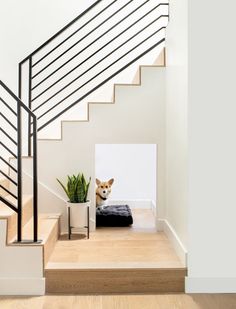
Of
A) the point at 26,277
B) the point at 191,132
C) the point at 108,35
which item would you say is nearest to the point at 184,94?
the point at 191,132

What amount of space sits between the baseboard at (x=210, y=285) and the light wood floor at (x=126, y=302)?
0.23 ft

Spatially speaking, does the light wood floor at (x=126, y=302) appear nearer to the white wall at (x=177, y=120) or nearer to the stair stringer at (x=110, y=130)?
the white wall at (x=177, y=120)

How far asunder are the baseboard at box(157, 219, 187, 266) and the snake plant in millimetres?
832

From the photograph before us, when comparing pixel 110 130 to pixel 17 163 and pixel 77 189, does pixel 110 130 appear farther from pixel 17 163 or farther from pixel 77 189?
pixel 17 163

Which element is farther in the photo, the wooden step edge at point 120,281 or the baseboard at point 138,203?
the baseboard at point 138,203

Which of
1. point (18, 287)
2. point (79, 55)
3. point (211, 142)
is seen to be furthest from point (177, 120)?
point (79, 55)

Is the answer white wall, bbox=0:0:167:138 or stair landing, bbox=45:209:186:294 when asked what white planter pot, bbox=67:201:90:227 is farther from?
white wall, bbox=0:0:167:138

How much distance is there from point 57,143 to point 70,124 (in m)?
0.23

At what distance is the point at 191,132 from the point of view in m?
3.56

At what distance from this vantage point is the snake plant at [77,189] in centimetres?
466

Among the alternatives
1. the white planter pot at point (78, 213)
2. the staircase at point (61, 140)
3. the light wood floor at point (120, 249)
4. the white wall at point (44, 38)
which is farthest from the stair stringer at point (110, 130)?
the white wall at point (44, 38)

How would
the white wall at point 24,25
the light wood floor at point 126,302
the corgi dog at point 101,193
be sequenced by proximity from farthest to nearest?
1. the white wall at point 24,25
2. the corgi dog at point 101,193
3. the light wood floor at point 126,302

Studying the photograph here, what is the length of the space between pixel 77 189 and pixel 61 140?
0.56 meters

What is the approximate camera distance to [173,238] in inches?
165
